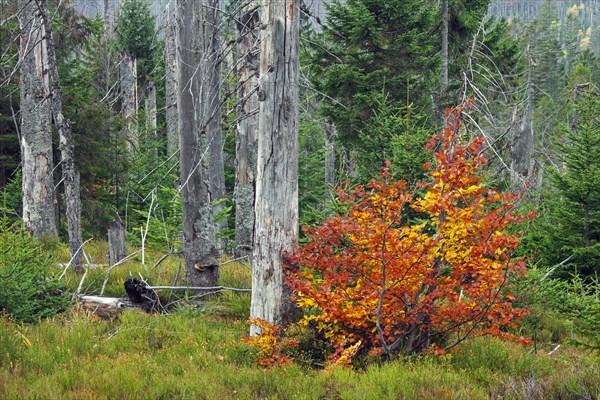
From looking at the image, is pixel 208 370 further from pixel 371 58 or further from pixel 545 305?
pixel 371 58

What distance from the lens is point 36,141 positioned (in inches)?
508

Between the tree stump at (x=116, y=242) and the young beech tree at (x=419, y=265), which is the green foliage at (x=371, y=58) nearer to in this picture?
the tree stump at (x=116, y=242)

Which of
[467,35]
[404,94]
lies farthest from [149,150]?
[467,35]

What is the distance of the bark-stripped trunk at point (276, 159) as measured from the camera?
6.76 meters

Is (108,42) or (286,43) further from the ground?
(108,42)

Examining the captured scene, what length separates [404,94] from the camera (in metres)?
15.0

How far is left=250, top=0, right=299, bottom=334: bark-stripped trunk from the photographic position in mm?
6762

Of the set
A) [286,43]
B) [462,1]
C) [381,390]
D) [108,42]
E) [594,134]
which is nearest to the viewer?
[381,390]

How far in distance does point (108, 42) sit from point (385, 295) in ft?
84.3

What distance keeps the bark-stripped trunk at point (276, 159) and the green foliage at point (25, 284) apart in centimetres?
304

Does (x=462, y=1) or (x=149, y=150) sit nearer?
(x=462, y=1)

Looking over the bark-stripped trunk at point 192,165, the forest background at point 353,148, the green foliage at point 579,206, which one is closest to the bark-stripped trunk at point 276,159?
the forest background at point 353,148

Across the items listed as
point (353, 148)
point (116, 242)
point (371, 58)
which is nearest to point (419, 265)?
point (116, 242)

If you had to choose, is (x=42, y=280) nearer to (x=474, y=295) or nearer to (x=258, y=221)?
(x=258, y=221)
